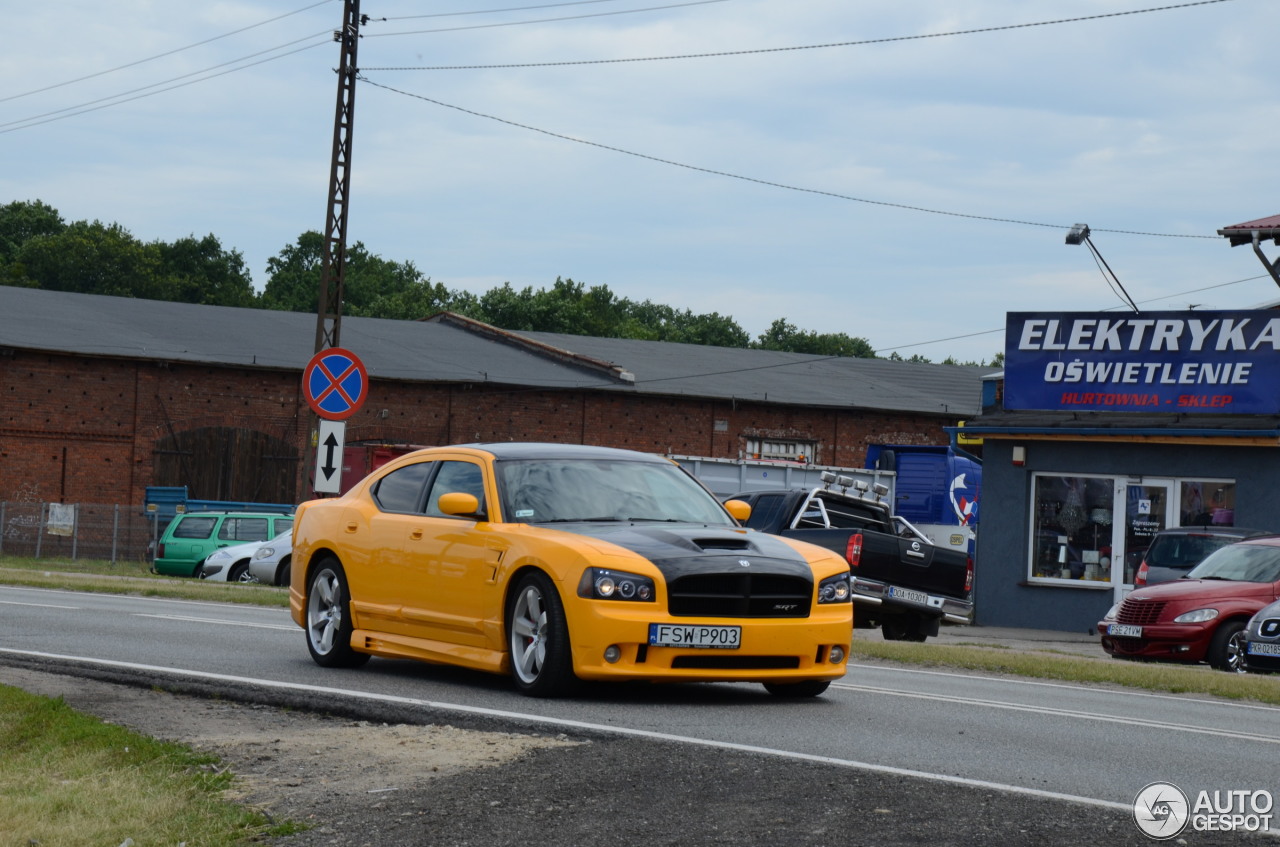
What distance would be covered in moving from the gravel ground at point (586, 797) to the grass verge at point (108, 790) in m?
0.18

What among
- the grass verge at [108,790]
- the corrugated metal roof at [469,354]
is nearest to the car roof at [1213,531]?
the grass verge at [108,790]

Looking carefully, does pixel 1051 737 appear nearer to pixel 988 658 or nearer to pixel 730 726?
pixel 730 726

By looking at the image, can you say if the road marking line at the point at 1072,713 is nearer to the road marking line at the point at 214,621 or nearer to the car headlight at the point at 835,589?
the car headlight at the point at 835,589

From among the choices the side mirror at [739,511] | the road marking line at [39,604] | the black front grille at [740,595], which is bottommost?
the road marking line at [39,604]

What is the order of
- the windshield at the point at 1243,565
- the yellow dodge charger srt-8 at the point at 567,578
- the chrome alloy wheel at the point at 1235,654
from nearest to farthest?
the yellow dodge charger srt-8 at the point at 567,578 → the chrome alloy wheel at the point at 1235,654 → the windshield at the point at 1243,565

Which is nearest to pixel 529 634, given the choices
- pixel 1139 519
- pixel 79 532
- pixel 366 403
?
pixel 1139 519

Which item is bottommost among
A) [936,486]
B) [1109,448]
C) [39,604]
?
[39,604]

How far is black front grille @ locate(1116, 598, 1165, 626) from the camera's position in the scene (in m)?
19.1

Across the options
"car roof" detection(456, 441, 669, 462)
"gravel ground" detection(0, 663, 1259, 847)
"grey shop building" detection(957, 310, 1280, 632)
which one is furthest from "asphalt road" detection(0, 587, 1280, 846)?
"grey shop building" detection(957, 310, 1280, 632)

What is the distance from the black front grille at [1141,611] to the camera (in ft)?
62.8

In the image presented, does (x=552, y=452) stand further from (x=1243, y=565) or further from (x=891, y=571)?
(x=1243, y=565)

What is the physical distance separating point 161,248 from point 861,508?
76430 mm

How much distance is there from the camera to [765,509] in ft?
74.7

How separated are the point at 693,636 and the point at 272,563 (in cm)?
2193
